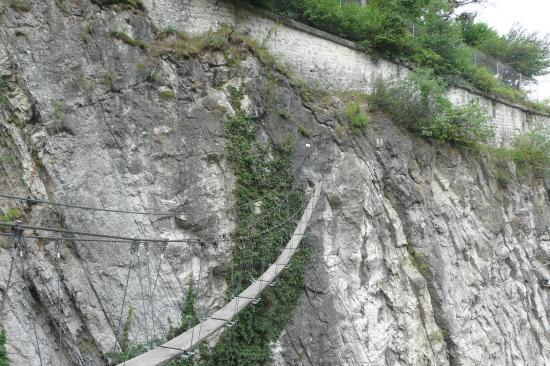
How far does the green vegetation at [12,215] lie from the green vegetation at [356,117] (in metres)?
A: 5.77

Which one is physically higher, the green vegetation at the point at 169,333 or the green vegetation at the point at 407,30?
the green vegetation at the point at 407,30

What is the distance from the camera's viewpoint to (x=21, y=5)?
6.75m

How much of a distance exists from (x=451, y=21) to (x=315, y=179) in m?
7.13

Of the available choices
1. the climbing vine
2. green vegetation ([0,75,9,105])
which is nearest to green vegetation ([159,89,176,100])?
the climbing vine

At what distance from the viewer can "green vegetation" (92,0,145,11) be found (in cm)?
748

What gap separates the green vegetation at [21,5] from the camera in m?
6.70

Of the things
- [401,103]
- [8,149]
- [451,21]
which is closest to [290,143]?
[401,103]

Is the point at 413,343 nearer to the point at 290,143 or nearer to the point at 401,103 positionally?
the point at 290,143

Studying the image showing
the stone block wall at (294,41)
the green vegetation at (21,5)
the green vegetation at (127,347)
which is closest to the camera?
the green vegetation at (127,347)

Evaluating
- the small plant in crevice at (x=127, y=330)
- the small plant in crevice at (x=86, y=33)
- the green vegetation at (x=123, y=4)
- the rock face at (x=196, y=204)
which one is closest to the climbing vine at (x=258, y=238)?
the rock face at (x=196, y=204)

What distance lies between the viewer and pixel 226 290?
6.97 meters

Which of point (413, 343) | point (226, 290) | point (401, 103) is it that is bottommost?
point (413, 343)

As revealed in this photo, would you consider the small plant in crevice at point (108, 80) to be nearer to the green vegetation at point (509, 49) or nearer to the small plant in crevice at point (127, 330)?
the small plant in crevice at point (127, 330)

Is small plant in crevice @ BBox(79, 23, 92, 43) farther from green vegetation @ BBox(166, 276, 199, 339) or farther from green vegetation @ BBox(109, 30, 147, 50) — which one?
green vegetation @ BBox(166, 276, 199, 339)
